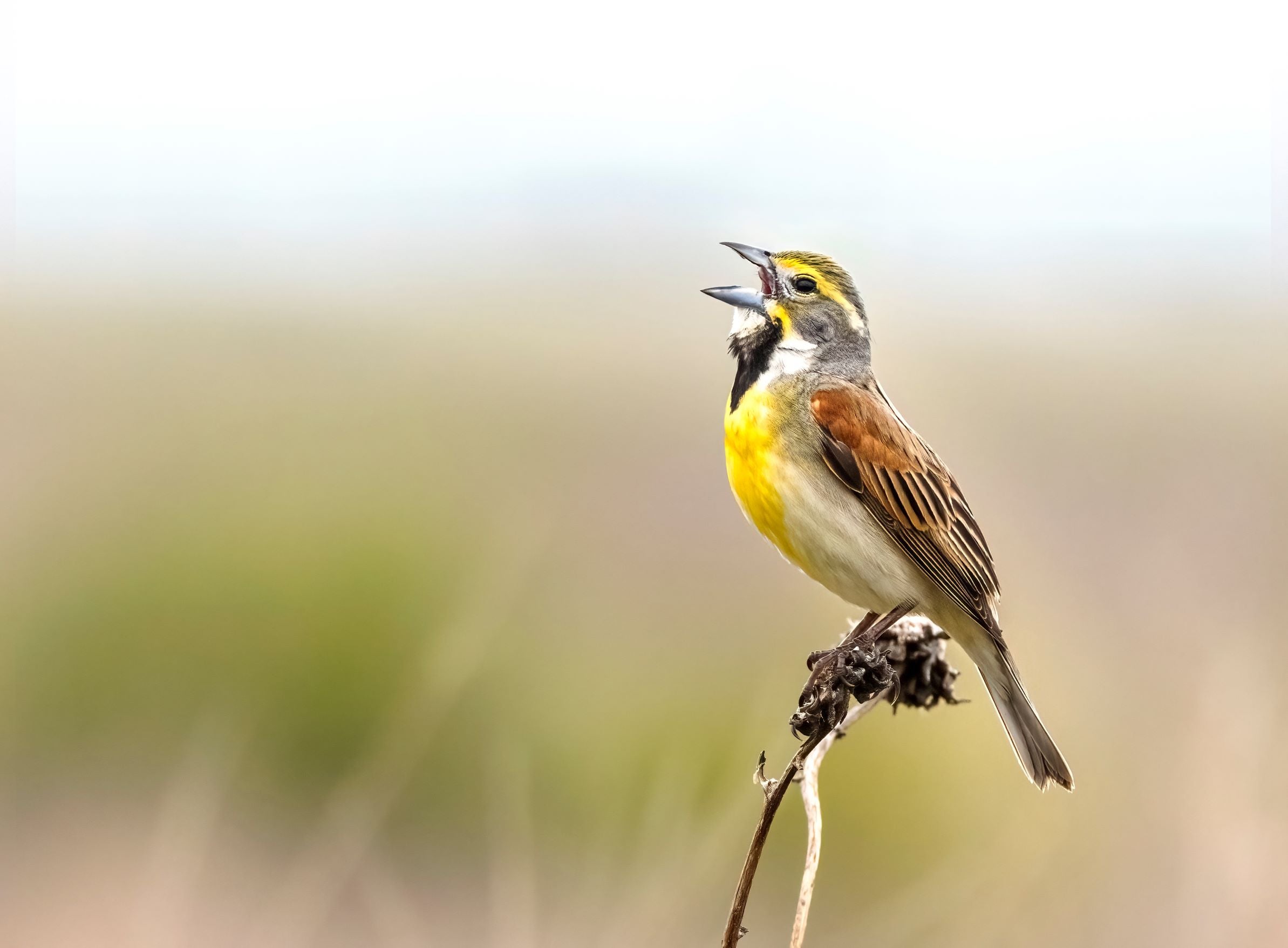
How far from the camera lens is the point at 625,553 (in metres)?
15.3

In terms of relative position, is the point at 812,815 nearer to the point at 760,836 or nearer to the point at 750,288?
the point at 760,836

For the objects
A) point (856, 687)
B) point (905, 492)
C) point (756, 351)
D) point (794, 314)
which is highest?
point (794, 314)

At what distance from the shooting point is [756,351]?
4.55m

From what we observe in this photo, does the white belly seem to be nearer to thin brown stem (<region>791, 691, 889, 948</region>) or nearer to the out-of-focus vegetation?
the out-of-focus vegetation

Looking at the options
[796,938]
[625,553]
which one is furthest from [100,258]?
[796,938]

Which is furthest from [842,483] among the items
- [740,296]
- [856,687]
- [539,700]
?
[539,700]

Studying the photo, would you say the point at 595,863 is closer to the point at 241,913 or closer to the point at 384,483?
the point at 241,913


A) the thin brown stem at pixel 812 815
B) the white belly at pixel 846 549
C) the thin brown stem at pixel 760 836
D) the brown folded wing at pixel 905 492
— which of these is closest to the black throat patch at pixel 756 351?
the brown folded wing at pixel 905 492

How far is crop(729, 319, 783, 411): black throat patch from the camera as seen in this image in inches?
178

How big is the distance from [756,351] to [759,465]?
1.70ft

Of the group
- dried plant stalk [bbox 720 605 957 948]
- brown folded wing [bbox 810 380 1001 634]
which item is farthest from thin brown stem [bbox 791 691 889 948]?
brown folded wing [bbox 810 380 1001 634]

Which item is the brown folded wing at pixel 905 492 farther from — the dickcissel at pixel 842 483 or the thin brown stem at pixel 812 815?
the thin brown stem at pixel 812 815

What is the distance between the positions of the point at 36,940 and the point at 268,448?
723 cm

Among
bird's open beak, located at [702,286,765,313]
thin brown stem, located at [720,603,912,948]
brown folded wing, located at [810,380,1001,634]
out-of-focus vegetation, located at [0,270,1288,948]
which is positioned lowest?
out-of-focus vegetation, located at [0,270,1288,948]
